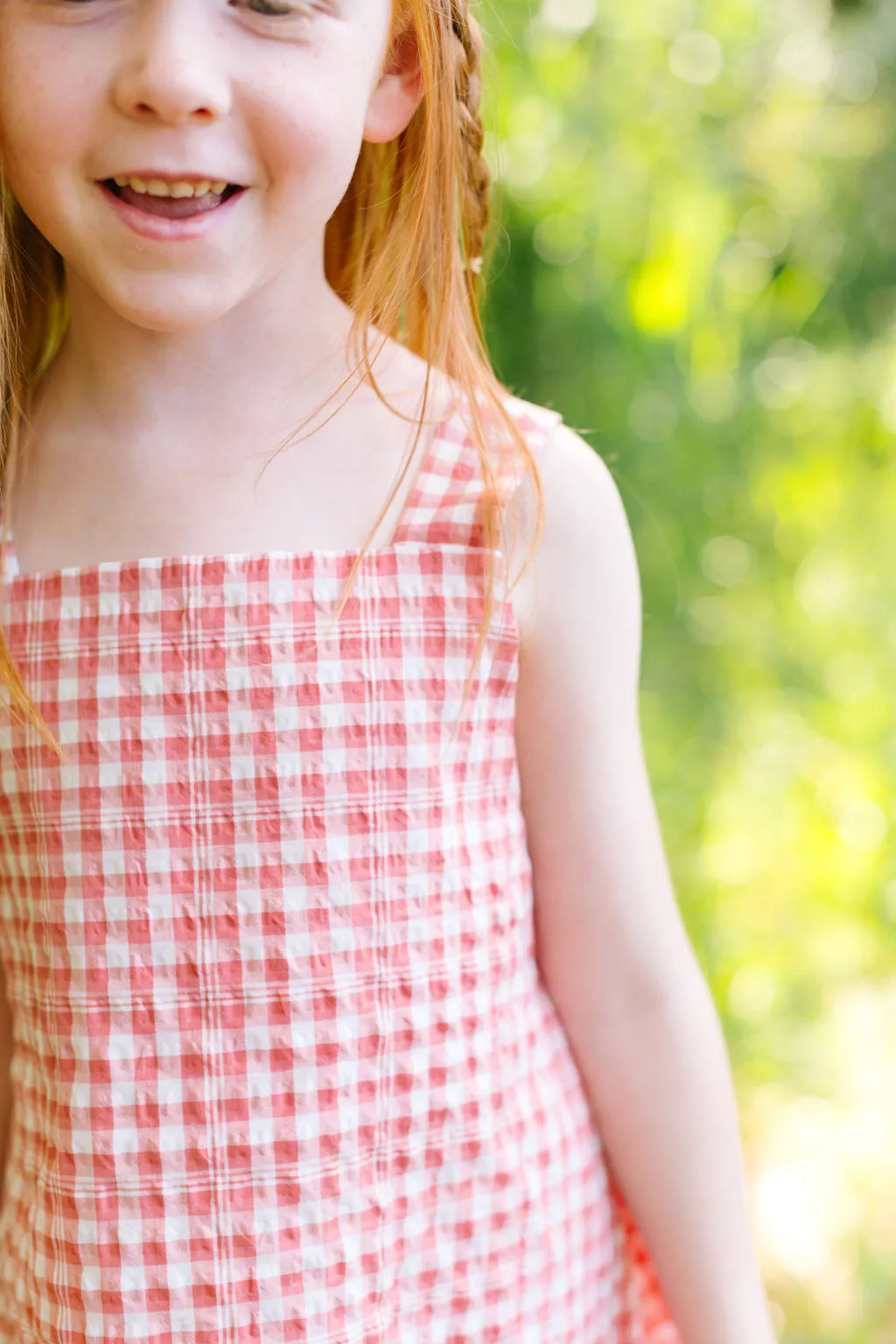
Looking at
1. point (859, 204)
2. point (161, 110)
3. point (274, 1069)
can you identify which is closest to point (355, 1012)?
point (274, 1069)

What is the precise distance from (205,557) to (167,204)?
0.55 ft

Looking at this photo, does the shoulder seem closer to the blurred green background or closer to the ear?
the ear

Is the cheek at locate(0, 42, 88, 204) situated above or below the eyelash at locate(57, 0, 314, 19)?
below

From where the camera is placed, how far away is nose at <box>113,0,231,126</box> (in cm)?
58

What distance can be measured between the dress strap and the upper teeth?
18cm

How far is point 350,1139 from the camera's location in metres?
0.70

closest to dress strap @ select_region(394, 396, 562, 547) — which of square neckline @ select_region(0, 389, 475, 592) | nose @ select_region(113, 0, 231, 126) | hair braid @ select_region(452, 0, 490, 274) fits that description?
square neckline @ select_region(0, 389, 475, 592)

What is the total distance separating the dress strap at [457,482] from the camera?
712mm

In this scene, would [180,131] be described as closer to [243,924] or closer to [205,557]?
[205,557]

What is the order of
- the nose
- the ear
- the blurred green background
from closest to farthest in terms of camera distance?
the nose
the ear
the blurred green background

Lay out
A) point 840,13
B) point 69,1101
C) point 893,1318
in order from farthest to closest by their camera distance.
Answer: point 893,1318 < point 840,13 < point 69,1101

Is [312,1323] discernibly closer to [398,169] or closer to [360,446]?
[360,446]

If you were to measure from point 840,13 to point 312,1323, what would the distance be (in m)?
1.11

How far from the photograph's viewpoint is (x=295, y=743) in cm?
69
